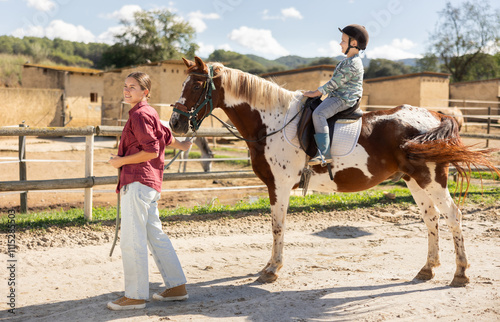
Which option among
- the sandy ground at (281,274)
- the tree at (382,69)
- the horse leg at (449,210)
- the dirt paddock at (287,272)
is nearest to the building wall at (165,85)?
the dirt paddock at (287,272)

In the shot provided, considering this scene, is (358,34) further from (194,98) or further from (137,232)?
(137,232)

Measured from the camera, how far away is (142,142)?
3135 mm

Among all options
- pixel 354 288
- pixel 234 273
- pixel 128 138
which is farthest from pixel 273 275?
pixel 128 138

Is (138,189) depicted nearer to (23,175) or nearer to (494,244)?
(23,175)

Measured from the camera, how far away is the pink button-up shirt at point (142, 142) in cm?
315

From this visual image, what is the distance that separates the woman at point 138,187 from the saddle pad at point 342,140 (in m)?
1.72

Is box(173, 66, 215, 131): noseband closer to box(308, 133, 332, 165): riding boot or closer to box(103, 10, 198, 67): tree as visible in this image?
box(308, 133, 332, 165): riding boot

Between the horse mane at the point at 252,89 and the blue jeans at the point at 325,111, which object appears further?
the horse mane at the point at 252,89

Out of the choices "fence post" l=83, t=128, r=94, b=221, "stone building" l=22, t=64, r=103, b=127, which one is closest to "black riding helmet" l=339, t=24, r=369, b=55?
"fence post" l=83, t=128, r=94, b=221

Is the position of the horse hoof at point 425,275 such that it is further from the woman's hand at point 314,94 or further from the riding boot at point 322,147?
the woman's hand at point 314,94

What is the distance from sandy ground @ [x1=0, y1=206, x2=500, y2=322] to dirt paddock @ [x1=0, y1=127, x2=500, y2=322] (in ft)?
0.04

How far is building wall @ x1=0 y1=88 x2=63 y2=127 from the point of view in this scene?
2220cm

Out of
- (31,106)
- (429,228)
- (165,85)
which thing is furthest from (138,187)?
(31,106)

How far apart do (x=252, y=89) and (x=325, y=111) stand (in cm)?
80
